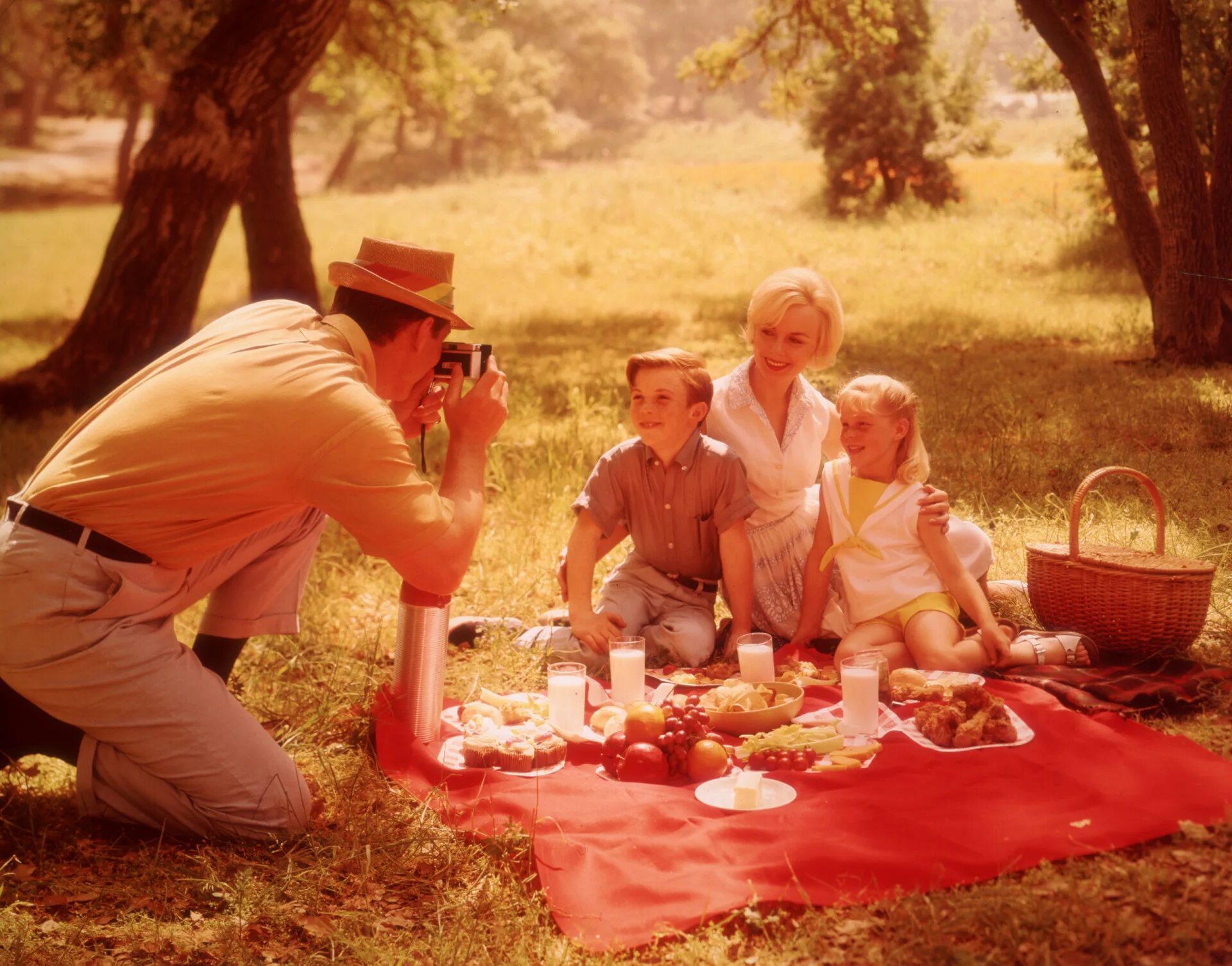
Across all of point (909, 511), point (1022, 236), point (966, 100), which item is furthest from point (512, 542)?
point (966, 100)

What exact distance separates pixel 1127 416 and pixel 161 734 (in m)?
5.47

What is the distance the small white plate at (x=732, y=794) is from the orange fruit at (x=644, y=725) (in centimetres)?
24

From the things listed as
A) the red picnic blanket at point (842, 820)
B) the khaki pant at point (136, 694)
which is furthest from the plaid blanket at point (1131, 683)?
the khaki pant at point (136, 694)

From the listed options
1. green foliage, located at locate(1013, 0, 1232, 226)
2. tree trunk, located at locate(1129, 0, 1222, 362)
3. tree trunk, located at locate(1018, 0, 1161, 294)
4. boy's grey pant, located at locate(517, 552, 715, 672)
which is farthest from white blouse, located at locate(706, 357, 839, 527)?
tree trunk, located at locate(1018, 0, 1161, 294)

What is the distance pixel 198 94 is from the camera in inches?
352

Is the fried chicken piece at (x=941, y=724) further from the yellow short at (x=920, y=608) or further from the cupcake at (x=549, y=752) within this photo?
the cupcake at (x=549, y=752)

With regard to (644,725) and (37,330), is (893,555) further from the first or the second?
(37,330)

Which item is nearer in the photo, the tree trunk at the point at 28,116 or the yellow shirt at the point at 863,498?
the yellow shirt at the point at 863,498

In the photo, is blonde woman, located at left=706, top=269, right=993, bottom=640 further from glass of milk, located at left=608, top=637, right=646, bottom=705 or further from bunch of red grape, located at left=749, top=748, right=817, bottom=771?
bunch of red grape, located at left=749, top=748, right=817, bottom=771

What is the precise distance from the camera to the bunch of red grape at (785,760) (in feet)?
12.5

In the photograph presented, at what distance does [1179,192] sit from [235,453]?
6.34 meters

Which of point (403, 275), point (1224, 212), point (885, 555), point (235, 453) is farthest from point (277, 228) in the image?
point (235, 453)

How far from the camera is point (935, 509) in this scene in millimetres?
4559

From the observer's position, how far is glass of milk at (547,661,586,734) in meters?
4.12
